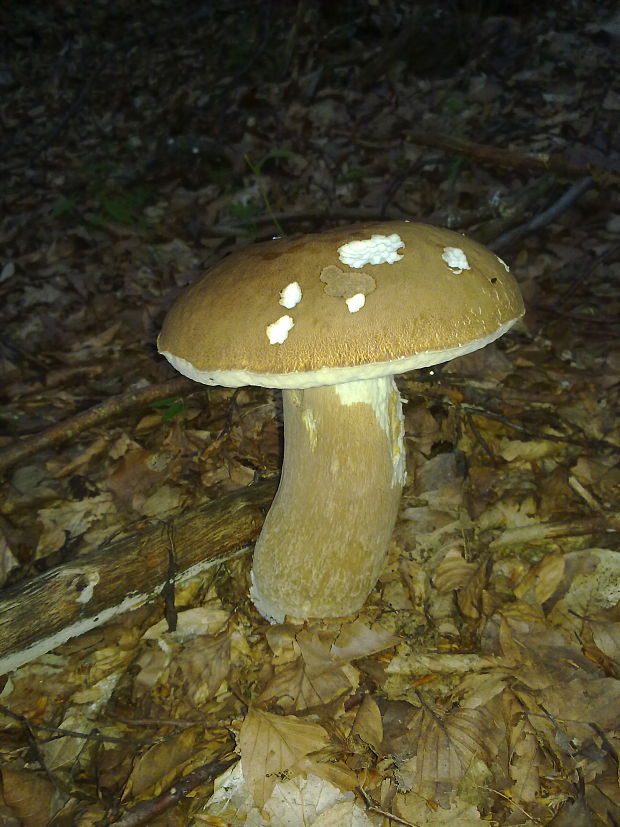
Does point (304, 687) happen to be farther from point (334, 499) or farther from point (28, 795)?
point (28, 795)

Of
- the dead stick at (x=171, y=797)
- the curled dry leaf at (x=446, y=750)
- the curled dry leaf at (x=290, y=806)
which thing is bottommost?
the curled dry leaf at (x=446, y=750)

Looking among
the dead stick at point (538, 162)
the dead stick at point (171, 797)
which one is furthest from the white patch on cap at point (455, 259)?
the dead stick at point (538, 162)

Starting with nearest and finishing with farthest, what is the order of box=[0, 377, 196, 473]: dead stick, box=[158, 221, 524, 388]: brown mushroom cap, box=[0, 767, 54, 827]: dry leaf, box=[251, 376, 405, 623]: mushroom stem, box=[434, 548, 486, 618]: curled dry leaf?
1. box=[158, 221, 524, 388]: brown mushroom cap
2. box=[0, 767, 54, 827]: dry leaf
3. box=[251, 376, 405, 623]: mushroom stem
4. box=[434, 548, 486, 618]: curled dry leaf
5. box=[0, 377, 196, 473]: dead stick

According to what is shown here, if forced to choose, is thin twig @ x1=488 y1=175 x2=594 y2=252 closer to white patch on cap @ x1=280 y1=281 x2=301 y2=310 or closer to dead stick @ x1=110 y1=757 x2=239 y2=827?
white patch on cap @ x1=280 y1=281 x2=301 y2=310

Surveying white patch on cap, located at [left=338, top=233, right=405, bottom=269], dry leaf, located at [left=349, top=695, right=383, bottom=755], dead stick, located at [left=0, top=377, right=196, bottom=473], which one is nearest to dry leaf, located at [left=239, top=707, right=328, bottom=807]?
dry leaf, located at [left=349, top=695, right=383, bottom=755]

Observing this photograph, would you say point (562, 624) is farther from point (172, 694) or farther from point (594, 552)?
Result: point (172, 694)

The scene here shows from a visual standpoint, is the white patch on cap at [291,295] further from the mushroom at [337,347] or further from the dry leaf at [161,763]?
the dry leaf at [161,763]
